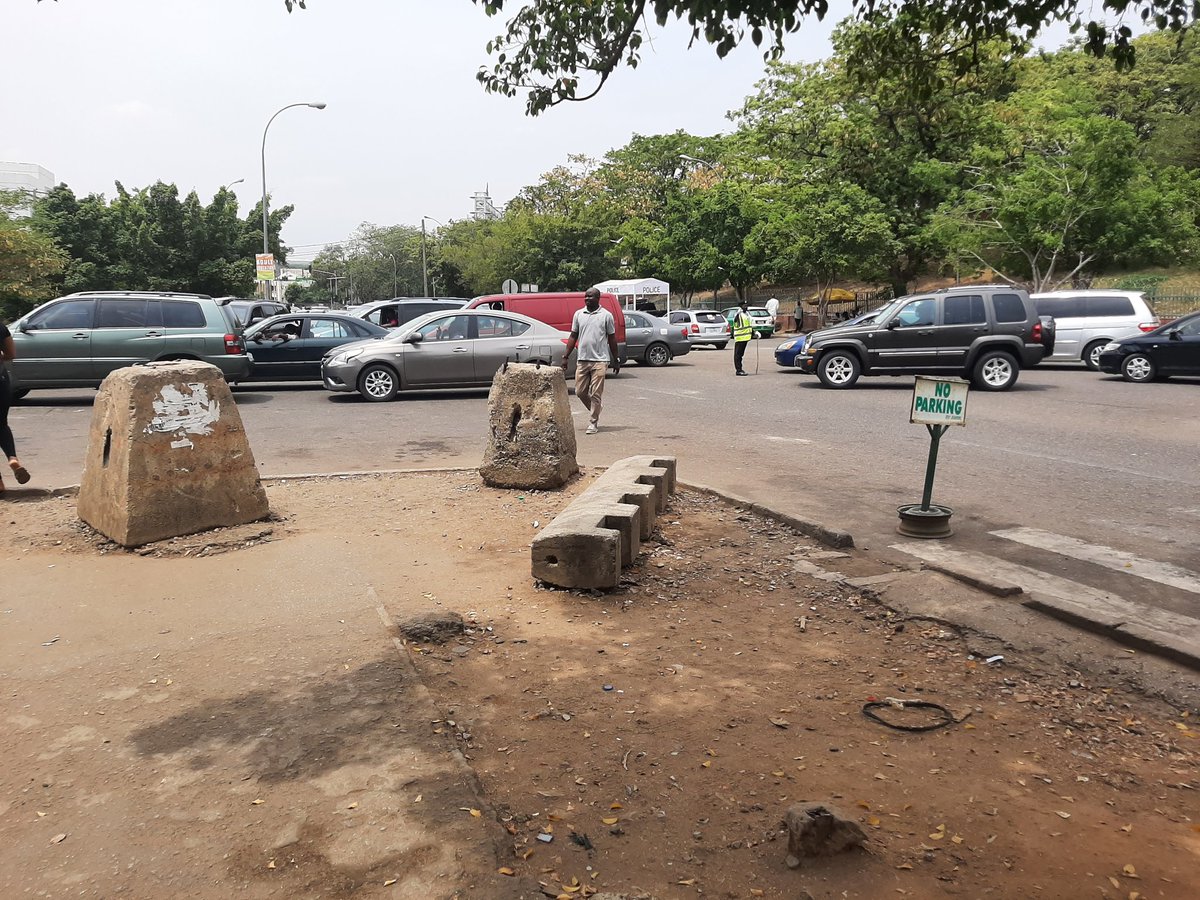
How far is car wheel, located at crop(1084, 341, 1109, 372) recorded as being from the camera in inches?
799

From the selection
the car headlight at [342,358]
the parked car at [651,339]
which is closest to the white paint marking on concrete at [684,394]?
the car headlight at [342,358]

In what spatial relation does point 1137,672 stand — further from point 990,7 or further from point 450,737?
point 990,7

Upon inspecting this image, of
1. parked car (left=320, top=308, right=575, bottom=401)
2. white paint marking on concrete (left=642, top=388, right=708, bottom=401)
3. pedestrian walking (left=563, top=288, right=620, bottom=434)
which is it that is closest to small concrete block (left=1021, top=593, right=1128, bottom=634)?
pedestrian walking (left=563, top=288, right=620, bottom=434)

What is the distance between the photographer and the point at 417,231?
100750 mm

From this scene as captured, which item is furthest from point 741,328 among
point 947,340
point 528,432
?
point 528,432

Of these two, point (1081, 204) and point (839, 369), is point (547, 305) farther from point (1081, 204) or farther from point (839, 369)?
point (1081, 204)

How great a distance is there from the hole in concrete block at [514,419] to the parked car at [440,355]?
726cm

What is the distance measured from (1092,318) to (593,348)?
568 inches

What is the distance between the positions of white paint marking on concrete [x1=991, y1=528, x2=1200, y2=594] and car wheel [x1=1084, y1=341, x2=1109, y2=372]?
614 inches

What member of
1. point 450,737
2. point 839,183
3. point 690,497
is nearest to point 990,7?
point 690,497

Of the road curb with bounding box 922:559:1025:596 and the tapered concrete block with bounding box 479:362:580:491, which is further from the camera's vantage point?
the tapered concrete block with bounding box 479:362:580:491

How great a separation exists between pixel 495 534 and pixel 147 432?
2438 millimetres

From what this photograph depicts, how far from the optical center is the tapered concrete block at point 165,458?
6230 millimetres

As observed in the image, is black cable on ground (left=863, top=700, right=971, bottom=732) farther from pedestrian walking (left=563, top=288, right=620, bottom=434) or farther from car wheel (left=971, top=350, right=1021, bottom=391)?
car wheel (left=971, top=350, right=1021, bottom=391)
